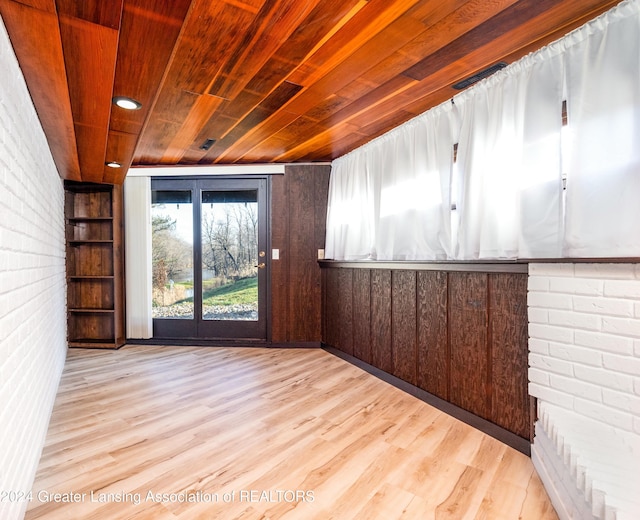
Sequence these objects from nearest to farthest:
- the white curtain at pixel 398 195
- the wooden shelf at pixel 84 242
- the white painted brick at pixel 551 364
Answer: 1. the white painted brick at pixel 551 364
2. the white curtain at pixel 398 195
3. the wooden shelf at pixel 84 242

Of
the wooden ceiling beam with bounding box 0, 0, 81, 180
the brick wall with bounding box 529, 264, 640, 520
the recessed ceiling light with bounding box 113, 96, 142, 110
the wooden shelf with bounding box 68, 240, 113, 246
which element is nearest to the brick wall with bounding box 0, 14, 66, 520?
the wooden ceiling beam with bounding box 0, 0, 81, 180

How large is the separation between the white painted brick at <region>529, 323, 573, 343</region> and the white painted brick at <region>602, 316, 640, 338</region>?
0.53 ft

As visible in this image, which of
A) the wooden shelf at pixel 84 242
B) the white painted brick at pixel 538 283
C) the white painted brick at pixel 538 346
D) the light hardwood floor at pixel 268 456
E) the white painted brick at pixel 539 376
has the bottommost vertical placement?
the light hardwood floor at pixel 268 456

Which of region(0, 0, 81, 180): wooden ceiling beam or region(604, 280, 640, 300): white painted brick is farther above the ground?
region(0, 0, 81, 180): wooden ceiling beam

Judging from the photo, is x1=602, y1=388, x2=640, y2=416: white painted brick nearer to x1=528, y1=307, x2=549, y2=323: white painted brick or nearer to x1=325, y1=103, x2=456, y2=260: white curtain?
x1=528, y1=307, x2=549, y2=323: white painted brick

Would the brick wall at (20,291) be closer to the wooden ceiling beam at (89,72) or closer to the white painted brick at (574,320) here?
the wooden ceiling beam at (89,72)

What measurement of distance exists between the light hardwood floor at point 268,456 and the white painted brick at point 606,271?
995mm

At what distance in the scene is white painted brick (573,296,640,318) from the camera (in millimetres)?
1438

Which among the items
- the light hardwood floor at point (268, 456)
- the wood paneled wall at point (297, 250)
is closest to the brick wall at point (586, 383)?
the light hardwood floor at point (268, 456)

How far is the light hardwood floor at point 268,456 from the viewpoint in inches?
59.0

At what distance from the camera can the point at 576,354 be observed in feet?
5.32

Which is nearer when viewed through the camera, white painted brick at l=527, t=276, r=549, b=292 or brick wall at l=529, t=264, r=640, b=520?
brick wall at l=529, t=264, r=640, b=520

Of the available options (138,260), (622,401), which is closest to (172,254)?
(138,260)

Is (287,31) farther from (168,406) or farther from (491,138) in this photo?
(168,406)
